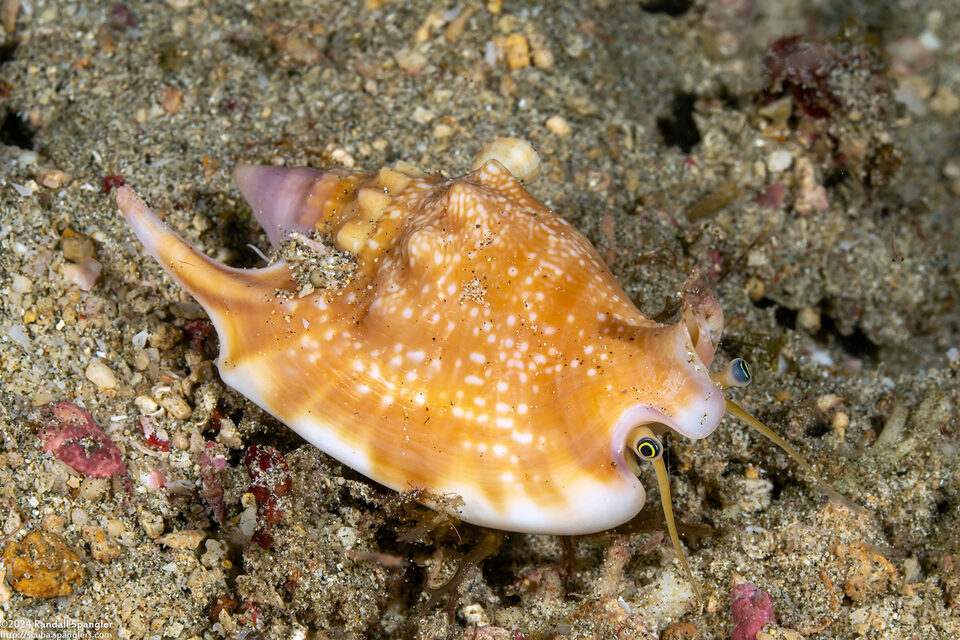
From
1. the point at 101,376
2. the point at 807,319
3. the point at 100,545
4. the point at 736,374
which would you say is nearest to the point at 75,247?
the point at 101,376

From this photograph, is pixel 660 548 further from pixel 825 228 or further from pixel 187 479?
pixel 825 228

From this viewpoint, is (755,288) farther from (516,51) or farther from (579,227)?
(516,51)

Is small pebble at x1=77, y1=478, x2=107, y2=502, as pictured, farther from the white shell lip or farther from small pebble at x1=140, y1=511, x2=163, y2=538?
the white shell lip

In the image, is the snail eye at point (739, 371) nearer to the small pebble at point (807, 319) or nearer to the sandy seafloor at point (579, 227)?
the sandy seafloor at point (579, 227)

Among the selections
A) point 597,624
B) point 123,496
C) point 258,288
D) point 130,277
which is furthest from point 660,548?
point 130,277

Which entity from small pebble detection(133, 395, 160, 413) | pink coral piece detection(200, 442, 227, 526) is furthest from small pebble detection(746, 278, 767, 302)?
small pebble detection(133, 395, 160, 413)

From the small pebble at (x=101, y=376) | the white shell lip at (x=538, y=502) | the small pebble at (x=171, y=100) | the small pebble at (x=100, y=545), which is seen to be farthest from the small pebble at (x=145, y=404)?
the small pebble at (x=171, y=100)
